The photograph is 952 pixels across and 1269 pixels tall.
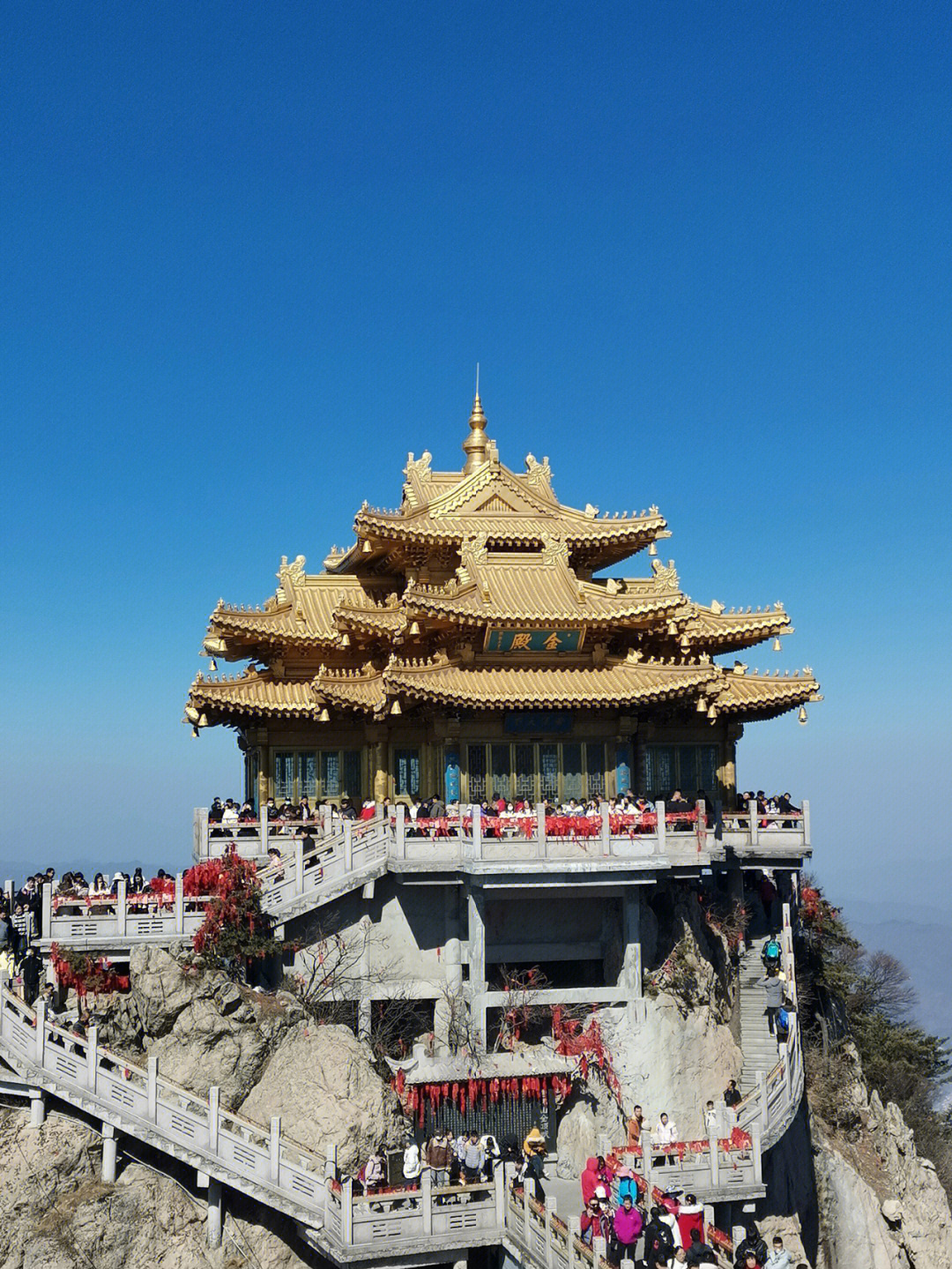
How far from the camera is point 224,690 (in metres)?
37.0

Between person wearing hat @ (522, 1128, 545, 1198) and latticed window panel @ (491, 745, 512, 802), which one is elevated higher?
latticed window panel @ (491, 745, 512, 802)

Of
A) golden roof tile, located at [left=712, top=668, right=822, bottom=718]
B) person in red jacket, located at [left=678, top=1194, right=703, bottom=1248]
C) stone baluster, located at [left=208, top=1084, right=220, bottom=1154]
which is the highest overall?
golden roof tile, located at [left=712, top=668, right=822, bottom=718]

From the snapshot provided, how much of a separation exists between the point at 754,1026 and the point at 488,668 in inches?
476

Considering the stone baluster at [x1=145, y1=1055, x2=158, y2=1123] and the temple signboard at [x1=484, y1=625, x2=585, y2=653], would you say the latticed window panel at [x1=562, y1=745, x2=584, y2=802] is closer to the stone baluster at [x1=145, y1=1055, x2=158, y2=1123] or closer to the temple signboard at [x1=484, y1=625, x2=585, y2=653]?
the temple signboard at [x1=484, y1=625, x2=585, y2=653]

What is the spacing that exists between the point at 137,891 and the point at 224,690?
7355 millimetres

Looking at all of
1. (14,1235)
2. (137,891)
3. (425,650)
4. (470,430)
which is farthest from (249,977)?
(470,430)

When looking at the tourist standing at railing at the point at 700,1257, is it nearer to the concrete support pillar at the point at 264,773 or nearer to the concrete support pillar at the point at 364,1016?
the concrete support pillar at the point at 364,1016

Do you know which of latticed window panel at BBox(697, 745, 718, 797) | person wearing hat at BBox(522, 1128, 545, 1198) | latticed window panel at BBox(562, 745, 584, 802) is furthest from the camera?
latticed window panel at BBox(697, 745, 718, 797)

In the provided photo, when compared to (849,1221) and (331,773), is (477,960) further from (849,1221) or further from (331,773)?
(849,1221)

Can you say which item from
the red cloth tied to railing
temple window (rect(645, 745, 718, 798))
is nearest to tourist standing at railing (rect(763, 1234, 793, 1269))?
the red cloth tied to railing

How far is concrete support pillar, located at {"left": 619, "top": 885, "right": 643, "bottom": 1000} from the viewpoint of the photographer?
3225 centimetres

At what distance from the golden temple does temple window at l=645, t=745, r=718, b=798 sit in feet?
0.17

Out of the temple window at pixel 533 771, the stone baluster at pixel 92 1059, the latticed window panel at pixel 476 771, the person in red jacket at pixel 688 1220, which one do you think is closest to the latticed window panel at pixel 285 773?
the temple window at pixel 533 771

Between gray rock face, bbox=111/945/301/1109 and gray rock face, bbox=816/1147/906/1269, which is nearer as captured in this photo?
gray rock face, bbox=111/945/301/1109
